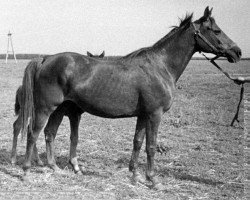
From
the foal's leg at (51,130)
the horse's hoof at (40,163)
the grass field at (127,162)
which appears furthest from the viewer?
the horse's hoof at (40,163)

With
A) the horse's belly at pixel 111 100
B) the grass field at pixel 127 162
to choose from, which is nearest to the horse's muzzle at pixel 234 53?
the horse's belly at pixel 111 100

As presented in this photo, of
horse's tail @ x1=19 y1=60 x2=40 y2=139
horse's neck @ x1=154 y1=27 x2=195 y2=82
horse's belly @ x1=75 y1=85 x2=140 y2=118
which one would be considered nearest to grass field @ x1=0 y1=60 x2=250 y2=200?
horse's tail @ x1=19 y1=60 x2=40 y2=139

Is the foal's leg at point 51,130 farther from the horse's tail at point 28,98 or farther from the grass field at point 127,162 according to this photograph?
the horse's tail at point 28,98

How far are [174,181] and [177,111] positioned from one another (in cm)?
679

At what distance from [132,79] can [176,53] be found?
89cm

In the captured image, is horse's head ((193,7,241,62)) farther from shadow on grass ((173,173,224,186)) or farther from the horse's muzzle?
shadow on grass ((173,173,224,186))

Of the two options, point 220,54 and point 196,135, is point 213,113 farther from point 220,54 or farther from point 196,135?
point 220,54

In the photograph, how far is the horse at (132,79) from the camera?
5.54 metres

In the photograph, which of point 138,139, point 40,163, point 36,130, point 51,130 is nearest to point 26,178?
point 36,130

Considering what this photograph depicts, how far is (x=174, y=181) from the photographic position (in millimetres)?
5902

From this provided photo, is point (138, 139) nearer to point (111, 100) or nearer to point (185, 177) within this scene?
point (111, 100)

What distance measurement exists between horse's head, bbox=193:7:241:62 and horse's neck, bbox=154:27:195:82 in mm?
203

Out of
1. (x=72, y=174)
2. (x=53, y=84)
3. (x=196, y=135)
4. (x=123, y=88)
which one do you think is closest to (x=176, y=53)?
(x=123, y=88)

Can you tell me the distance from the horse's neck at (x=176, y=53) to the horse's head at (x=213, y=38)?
0.20m
